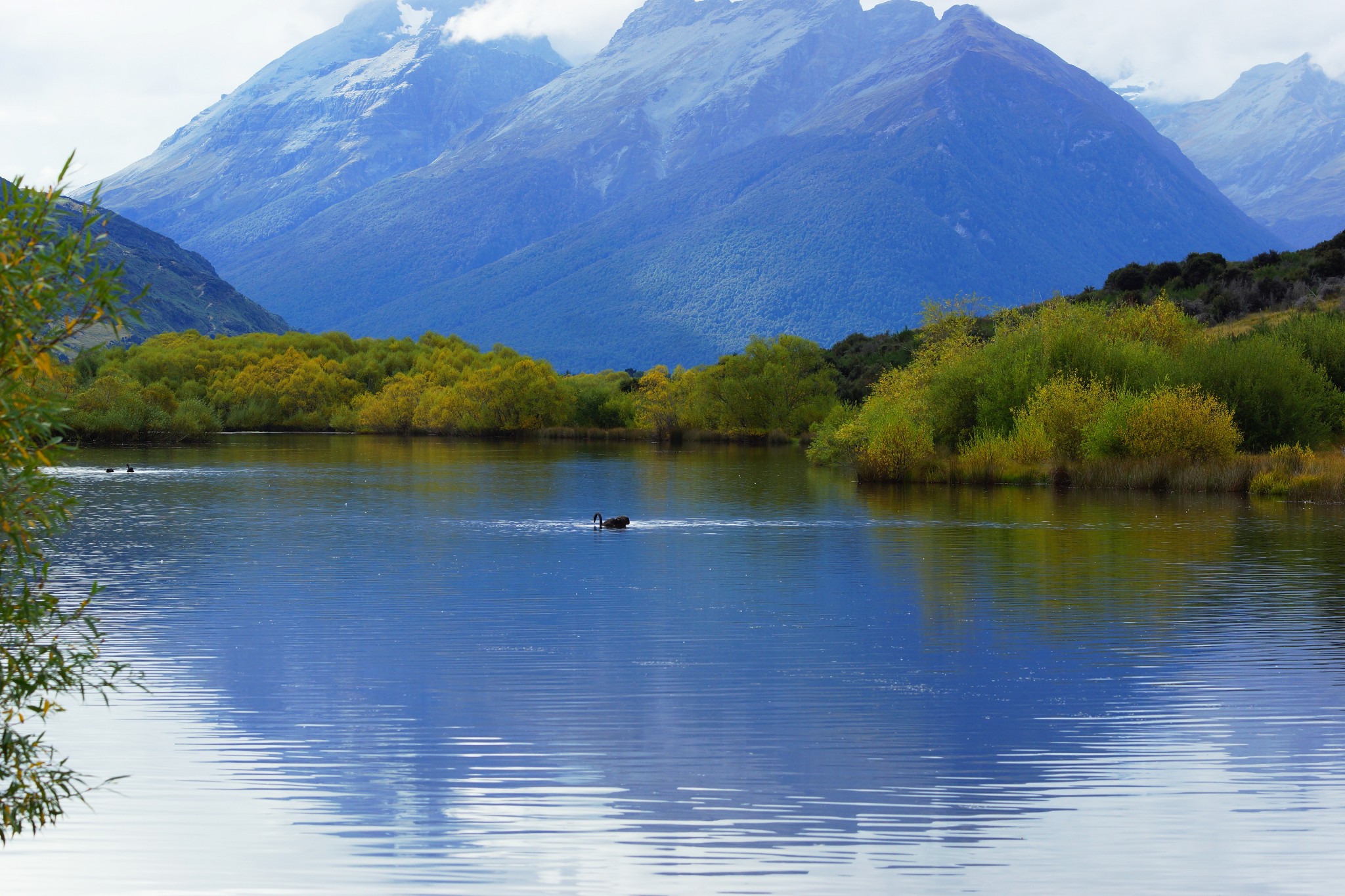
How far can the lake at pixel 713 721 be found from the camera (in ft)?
30.7

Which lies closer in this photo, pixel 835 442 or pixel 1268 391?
pixel 1268 391

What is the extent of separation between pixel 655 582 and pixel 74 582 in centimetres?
1012

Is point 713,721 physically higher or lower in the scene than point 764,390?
lower

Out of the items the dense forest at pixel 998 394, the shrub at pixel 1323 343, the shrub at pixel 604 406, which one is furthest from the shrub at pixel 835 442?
the shrub at pixel 604 406

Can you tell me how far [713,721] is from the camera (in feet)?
43.3

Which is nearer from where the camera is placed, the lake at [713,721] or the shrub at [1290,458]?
the lake at [713,721]

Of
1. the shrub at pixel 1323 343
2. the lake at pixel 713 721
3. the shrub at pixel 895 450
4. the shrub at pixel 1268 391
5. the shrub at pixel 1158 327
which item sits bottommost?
the lake at pixel 713 721

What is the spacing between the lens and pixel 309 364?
12675 cm

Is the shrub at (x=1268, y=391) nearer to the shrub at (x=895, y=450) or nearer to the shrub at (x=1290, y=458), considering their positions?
the shrub at (x=1290, y=458)

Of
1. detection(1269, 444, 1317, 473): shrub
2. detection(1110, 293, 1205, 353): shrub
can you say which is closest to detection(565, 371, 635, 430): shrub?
detection(1110, 293, 1205, 353): shrub

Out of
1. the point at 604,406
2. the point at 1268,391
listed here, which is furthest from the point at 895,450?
the point at 604,406

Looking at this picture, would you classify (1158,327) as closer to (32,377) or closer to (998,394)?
(998,394)

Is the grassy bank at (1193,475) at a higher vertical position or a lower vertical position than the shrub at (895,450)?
lower

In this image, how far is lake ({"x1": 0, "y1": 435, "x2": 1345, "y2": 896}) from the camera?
9.36 m
